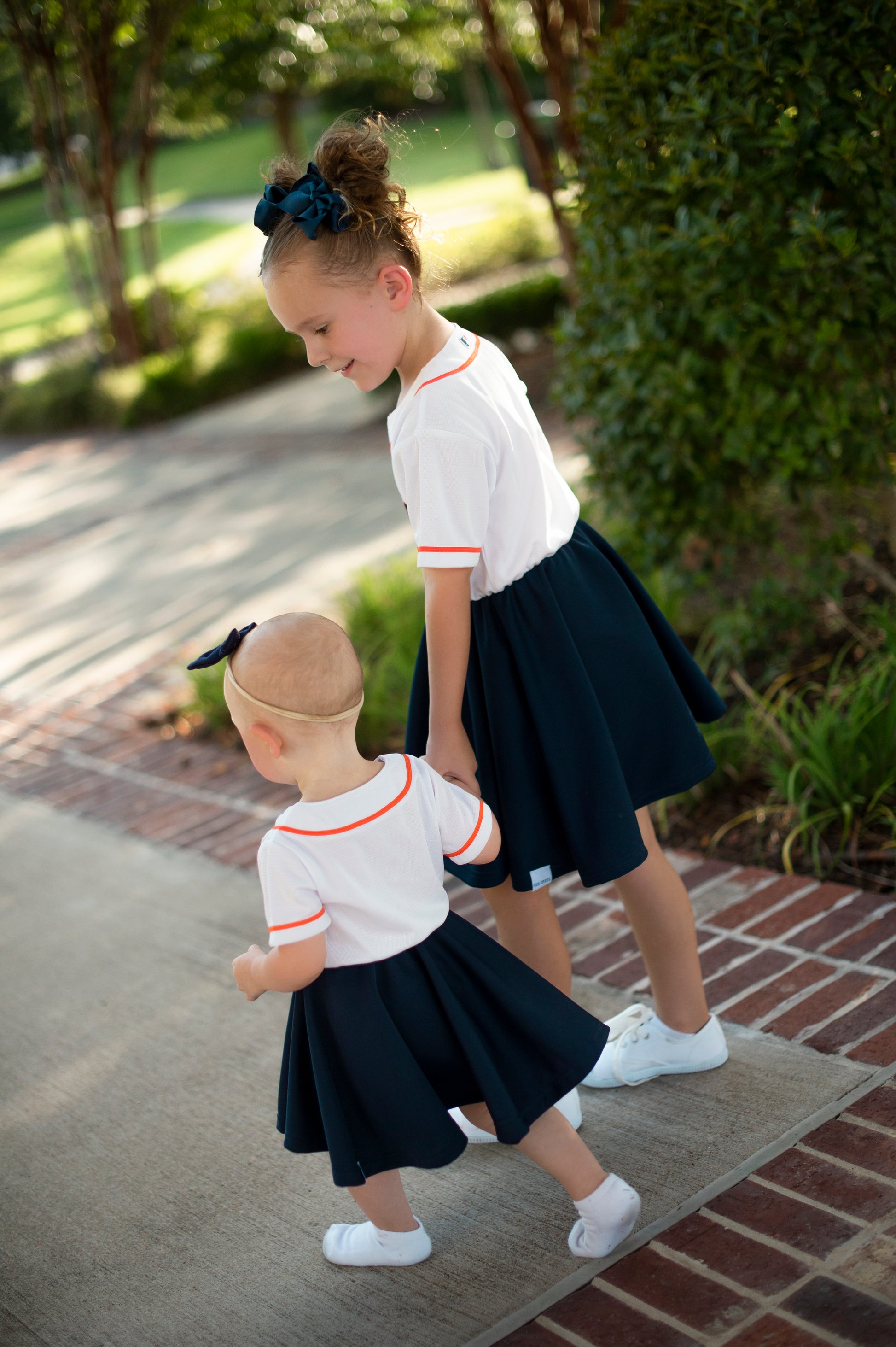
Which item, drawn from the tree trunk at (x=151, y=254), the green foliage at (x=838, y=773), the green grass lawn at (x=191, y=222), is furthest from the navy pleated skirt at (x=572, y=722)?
the green grass lawn at (x=191, y=222)

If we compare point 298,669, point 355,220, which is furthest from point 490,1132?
point 355,220

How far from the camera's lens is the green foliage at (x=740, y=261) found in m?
3.11

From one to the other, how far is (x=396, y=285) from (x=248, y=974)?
1171mm

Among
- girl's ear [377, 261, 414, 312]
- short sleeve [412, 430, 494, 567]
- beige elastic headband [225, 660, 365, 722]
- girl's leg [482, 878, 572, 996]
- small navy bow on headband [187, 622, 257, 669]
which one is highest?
girl's ear [377, 261, 414, 312]

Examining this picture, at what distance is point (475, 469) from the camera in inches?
77.5

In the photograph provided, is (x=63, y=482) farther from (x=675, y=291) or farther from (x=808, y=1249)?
(x=808, y=1249)

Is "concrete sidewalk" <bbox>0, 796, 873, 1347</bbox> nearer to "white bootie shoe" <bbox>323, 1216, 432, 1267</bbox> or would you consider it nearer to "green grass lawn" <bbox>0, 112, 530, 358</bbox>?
"white bootie shoe" <bbox>323, 1216, 432, 1267</bbox>

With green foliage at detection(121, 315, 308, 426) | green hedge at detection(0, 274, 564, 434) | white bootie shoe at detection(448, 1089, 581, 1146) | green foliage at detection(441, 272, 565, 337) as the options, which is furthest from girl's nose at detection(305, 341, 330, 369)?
green foliage at detection(121, 315, 308, 426)

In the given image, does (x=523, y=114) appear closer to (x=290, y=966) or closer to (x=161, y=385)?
(x=290, y=966)

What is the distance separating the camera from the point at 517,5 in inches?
626

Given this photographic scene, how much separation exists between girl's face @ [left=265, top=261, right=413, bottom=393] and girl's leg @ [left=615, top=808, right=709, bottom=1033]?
1007 mm

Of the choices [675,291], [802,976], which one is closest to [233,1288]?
[802,976]

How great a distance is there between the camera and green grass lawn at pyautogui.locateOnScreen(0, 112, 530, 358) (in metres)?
28.2

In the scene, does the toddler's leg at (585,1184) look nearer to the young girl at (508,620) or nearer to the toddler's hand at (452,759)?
the young girl at (508,620)
